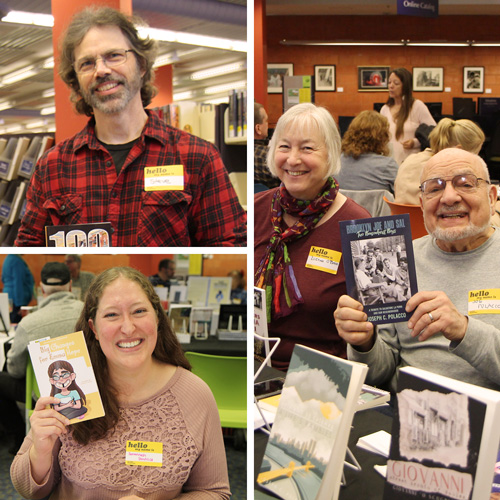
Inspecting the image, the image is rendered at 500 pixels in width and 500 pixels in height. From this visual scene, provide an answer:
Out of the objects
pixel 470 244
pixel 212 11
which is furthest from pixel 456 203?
pixel 212 11

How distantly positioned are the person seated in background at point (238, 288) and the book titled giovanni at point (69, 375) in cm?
483

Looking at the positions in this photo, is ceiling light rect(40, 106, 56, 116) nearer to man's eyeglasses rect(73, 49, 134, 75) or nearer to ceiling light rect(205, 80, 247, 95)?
ceiling light rect(205, 80, 247, 95)

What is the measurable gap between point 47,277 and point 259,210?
1.28 metres

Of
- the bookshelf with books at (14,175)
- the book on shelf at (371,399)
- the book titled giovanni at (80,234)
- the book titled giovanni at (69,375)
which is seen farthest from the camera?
the bookshelf with books at (14,175)

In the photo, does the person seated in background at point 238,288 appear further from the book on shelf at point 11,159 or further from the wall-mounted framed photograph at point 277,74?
the wall-mounted framed photograph at point 277,74

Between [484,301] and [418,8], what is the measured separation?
6460 mm

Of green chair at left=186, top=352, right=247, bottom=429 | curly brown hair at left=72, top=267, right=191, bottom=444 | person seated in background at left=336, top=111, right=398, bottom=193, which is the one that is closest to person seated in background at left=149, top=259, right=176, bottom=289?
curly brown hair at left=72, top=267, right=191, bottom=444

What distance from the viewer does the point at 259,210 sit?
2.58 m

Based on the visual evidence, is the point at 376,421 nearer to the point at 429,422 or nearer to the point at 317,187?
the point at 429,422

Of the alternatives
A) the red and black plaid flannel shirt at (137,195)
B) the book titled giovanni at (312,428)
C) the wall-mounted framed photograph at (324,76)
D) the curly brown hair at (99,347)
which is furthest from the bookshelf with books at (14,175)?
the wall-mounted framed photograph at (324,76)

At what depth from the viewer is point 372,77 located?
1065 cm

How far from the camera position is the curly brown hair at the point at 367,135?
4.19 meters

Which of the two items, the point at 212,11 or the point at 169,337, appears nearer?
the point at 169,337

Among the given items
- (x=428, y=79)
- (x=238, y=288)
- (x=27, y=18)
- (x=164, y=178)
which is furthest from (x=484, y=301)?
(x=428, y=79)
